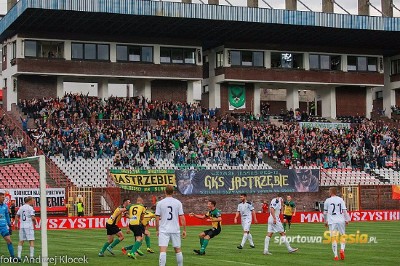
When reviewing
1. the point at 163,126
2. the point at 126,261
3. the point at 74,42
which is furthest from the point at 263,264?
the point at 74,42

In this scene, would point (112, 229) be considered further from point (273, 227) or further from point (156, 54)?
point (156, 54)

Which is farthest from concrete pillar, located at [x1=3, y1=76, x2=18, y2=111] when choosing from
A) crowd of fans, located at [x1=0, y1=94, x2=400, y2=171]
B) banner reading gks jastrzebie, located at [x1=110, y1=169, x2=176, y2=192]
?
banner reading gks jastrzebie, located at [x1=110, y1=169, x2=176, y2=192]

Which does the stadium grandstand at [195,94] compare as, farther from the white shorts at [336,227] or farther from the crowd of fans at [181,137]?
the white shorts at [336,227]

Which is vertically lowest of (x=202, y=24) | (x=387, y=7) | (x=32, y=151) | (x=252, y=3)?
(x=32, y=151)

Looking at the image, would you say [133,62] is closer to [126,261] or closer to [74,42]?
[74,42]

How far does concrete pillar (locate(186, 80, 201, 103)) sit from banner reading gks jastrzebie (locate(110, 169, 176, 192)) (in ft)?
67.0

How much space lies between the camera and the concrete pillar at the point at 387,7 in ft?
268

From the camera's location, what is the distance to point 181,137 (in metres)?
65.2

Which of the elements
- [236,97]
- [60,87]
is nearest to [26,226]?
[60,87]

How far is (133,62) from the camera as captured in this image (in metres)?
72.8

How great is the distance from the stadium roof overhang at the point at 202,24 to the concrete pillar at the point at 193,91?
156 inches

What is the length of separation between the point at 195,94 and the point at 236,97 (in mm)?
7391

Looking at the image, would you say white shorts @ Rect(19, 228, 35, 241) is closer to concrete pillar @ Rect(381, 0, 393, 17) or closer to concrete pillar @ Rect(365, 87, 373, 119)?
concrete pillar @ Rect(365, 87, 373, 119)

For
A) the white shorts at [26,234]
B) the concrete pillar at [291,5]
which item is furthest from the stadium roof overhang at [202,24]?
the white shorts at [26,234]
